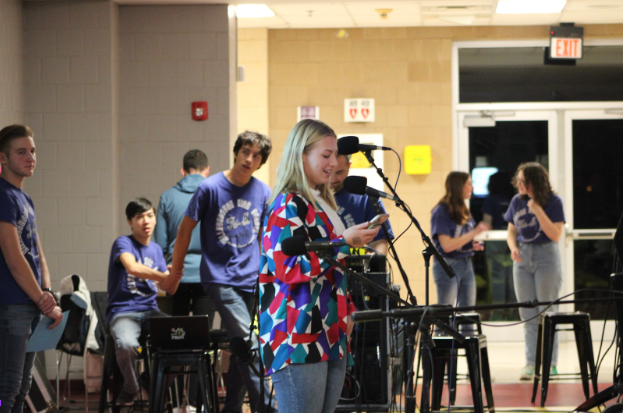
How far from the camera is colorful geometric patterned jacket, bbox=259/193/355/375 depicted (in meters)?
2.05

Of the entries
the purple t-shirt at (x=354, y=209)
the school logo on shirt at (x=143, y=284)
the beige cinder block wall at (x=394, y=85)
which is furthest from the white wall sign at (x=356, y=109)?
the school logo on shirt at (x=143, y=284)

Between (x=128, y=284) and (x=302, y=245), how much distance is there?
2607 mm

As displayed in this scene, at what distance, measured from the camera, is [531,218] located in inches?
210

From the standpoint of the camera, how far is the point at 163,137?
5.42 meters

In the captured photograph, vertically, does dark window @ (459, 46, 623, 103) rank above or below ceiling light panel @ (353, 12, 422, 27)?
below

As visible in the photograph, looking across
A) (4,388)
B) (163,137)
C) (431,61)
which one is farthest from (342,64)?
(4,388)

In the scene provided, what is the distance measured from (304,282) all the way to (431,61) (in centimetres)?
527

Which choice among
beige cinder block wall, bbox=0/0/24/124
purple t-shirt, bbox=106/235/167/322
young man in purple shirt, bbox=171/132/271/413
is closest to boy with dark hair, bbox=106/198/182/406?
purple t-shirt, bbox=106/235/167/322

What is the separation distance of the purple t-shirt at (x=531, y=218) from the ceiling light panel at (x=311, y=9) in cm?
231

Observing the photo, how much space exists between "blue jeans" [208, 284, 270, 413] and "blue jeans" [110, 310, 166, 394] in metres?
0.53

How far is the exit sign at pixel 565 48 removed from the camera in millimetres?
6770

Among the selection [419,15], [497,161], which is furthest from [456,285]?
[419,15]

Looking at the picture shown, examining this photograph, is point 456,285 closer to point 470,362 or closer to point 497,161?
point 470,362

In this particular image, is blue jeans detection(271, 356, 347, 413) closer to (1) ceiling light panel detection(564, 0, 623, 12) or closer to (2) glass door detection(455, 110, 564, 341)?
(1) ceiling light panel detection(564, 0, 623, 12)
